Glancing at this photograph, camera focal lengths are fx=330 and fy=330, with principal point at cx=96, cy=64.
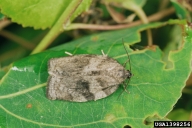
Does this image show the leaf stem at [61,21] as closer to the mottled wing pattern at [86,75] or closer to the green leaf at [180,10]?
the mottled wing pattern at [86,75]

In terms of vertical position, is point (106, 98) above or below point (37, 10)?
below

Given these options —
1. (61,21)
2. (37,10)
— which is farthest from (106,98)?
(37,10)

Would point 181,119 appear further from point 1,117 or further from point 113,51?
point 1,117

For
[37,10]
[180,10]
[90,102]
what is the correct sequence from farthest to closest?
[180,10], [37,10], [90,102]

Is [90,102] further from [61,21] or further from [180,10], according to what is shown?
[180,10]

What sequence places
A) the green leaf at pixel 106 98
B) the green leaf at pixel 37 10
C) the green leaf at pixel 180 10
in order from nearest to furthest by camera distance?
the green leaf at pixel 106 98 < the green leaf at pixel 37 10 < the green leaf at pixel 180 10

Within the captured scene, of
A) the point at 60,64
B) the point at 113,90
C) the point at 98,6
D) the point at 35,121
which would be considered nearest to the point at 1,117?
the point at 35,121

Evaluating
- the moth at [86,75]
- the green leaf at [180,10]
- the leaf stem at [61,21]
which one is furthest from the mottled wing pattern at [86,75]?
the green leaf at [180,10]
